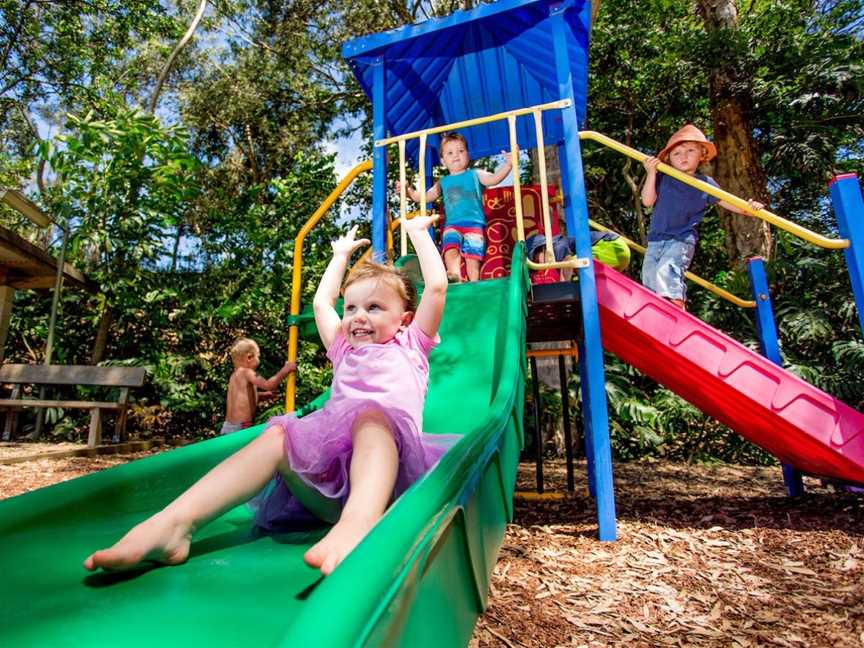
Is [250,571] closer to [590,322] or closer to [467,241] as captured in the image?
[590,322]

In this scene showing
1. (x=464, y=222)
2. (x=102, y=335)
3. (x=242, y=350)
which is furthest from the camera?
(x=102, y=335)

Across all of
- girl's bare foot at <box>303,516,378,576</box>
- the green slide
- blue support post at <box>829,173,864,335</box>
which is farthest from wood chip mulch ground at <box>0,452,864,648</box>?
blue support post at <box>829,173,864,335</box>

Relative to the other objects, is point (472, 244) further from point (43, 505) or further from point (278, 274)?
point (278, 274)

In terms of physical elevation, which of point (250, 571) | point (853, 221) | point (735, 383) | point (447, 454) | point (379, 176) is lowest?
point (250, 571)

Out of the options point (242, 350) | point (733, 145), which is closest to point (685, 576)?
point (242, 350)

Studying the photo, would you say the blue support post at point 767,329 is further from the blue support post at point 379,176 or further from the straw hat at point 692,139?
the blue support post at point 379,176

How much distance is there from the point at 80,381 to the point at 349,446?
23.4ft

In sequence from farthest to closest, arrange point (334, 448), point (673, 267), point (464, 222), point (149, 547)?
point (464, 222) < point (673, 267) < point (334, 448) < point (149, 547)

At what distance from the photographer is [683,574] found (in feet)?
8.90

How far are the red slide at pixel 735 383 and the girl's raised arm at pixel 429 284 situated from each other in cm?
203

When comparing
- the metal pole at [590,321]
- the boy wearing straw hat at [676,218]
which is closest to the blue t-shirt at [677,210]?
the boy wearing straw hat at [676,218]

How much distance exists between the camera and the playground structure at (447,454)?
2.79 ft

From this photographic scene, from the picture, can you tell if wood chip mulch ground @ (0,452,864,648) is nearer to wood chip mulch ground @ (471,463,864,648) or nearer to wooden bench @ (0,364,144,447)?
wood chip mulch ground @ (471,463,864,648)

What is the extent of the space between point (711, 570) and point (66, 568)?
108 inches
